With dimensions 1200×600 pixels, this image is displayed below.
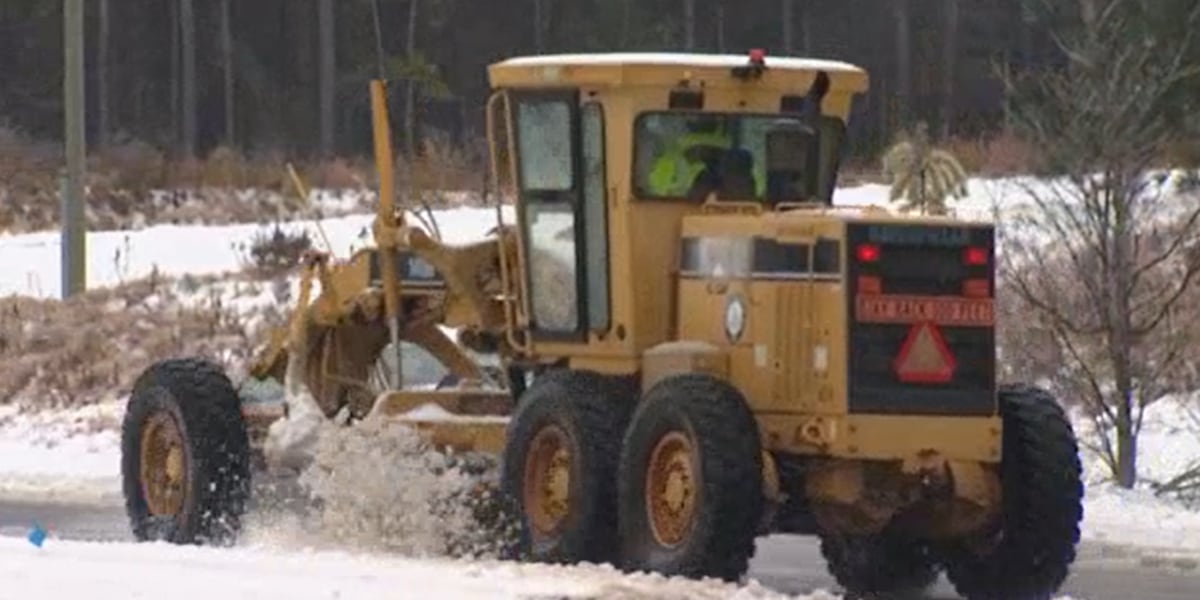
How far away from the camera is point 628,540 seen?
46.8 feet

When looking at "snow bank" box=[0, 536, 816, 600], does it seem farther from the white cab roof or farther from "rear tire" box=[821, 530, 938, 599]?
the white cab roof

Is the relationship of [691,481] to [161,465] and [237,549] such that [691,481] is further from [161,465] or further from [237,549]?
[161,465]

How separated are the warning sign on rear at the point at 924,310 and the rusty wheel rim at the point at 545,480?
73.2 inches

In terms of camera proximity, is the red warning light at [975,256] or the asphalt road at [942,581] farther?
the asphalt road at [942,581]

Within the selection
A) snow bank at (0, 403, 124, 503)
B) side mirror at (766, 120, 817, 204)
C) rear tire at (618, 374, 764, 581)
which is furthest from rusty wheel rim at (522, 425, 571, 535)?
snow bank at (0, 403, 124, 503)

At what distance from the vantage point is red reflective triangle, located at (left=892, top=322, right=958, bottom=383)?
1408 centimetres

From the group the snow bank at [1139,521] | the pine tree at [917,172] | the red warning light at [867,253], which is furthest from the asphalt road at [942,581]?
the pine tree at [917,172]

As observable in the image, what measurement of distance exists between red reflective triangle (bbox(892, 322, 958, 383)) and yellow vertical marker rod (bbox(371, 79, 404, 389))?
3.63 meters

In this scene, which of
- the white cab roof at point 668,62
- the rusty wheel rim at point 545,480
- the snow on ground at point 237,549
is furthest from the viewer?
the white cab roof at point 668,62

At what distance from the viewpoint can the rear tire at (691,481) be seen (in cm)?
1362

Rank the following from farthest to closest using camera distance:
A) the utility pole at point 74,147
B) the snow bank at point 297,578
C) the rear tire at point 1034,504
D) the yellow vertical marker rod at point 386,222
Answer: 1. the utility pole at point 74,147
2. the yellow vertical marker rod at point 386,222
3. the rear tire at point 1034,504
4. the snow bank at point 297,578

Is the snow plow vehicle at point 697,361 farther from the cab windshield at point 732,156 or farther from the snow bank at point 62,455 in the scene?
the snow bank at point 62,455

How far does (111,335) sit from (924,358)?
55.9 ft

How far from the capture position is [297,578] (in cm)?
1281
